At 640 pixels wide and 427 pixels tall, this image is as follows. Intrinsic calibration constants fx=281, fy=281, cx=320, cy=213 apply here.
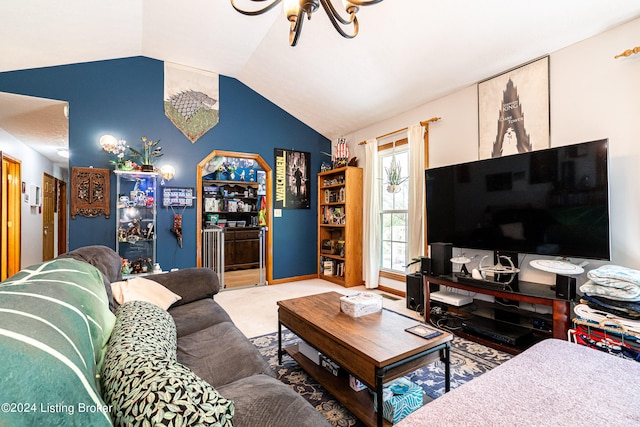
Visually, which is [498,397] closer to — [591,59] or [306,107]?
[591,59]

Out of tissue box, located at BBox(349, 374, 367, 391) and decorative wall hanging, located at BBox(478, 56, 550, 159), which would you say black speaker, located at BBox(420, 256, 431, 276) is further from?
tissue box, located at BBox(349, 374, 367, 391)

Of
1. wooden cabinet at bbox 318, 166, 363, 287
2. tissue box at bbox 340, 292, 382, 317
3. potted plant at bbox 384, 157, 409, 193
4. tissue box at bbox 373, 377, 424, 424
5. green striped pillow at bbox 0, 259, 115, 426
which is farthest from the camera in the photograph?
wooden cabinet at bbox 318, 166, 363, 287

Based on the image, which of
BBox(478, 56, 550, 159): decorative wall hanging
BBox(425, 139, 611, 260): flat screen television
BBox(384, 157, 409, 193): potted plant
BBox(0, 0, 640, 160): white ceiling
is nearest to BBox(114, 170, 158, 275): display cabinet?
BBox(0, 0, 640, 160): white ceiling

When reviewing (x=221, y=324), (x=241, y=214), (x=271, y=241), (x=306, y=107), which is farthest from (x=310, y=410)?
(x=241, y=214)

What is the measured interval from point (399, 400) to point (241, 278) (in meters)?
4.38

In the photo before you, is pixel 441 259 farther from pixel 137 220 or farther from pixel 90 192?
pixel 90 192

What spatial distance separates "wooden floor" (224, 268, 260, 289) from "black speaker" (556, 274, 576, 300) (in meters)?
4.14

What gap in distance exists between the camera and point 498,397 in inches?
32.4

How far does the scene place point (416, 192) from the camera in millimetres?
Result: 3803

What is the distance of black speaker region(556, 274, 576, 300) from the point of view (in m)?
2.19

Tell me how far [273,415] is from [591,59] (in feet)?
11.5

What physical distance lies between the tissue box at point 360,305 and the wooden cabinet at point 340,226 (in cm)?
272

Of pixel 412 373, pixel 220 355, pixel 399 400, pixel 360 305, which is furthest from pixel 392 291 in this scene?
pixel 220 355

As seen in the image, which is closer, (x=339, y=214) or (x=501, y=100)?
(x=501, y=100)
